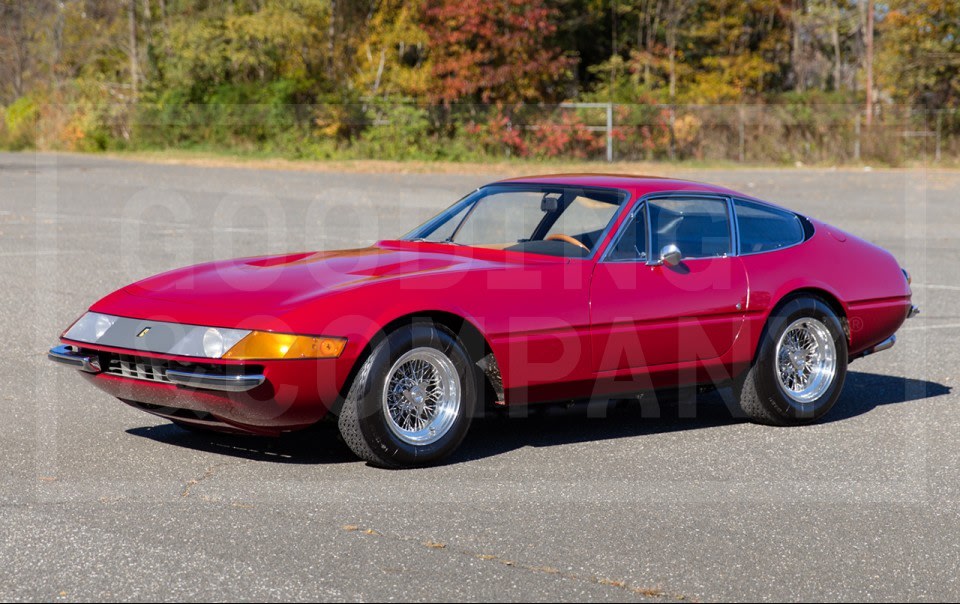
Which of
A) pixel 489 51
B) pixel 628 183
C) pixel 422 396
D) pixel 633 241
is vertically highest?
pixel 489 51

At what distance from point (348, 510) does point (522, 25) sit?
114ft

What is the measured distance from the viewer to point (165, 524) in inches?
202

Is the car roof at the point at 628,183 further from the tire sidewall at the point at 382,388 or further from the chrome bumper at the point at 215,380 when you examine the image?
the chrome bumper at the point at 215,380

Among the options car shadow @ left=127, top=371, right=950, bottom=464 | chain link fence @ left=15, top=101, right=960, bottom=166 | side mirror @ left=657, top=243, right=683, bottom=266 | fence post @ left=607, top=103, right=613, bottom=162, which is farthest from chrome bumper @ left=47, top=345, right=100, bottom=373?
fence post @ left=607, top=103, right=613, bottom=162

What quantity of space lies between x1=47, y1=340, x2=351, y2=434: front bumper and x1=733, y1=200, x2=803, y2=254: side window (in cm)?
275

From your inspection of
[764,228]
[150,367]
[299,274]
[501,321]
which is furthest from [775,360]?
[150,367]

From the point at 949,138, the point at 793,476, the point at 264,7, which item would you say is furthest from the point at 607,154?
the point at 793,476

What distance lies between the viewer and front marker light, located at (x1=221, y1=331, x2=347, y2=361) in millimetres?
5676

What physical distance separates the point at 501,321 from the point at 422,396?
529mm

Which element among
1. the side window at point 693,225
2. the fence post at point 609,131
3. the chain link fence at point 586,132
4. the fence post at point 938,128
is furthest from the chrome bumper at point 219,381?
the fence post at point 938,128

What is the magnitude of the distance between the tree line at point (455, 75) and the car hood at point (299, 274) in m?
30.6

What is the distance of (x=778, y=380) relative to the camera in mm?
7254

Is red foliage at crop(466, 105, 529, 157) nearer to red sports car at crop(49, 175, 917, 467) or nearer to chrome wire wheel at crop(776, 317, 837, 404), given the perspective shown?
red sports car at crop(49, 175, 917, 467)

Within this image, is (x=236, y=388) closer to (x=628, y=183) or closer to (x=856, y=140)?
(x=628, y=183)
